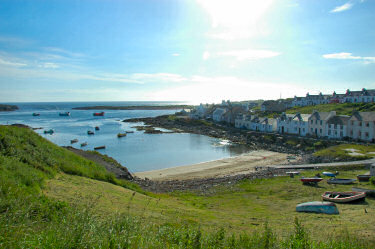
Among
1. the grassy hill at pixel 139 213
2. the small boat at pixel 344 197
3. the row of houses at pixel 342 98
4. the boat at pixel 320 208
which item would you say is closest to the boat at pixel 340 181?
the grassy hill at pixel 139 213

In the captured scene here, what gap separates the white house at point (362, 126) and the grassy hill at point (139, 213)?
21286 mm

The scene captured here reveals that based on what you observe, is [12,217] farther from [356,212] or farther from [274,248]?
[356,212]

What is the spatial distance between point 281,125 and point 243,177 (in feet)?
128

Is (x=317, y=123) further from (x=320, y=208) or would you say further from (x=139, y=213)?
(x=139, y=213)

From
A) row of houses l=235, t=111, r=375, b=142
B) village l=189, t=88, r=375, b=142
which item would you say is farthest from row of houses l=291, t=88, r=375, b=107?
row of houses l=235, t=111, r=375, b=142

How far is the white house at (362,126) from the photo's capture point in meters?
45.0

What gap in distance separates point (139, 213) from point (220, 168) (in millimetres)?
27585

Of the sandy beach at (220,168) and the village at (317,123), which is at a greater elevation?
the village at (317,123)

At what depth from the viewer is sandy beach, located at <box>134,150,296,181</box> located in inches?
1340

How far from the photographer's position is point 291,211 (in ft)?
54.0

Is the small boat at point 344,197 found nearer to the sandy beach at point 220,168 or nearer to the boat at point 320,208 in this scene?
the boat at point 320,208

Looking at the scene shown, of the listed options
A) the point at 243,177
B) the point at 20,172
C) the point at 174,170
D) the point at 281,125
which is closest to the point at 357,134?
the point at 281,125

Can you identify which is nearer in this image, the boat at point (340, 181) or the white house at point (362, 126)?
the boat at point (340, 181)

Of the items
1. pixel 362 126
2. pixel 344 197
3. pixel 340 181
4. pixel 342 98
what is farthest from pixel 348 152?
pixel 342 98
